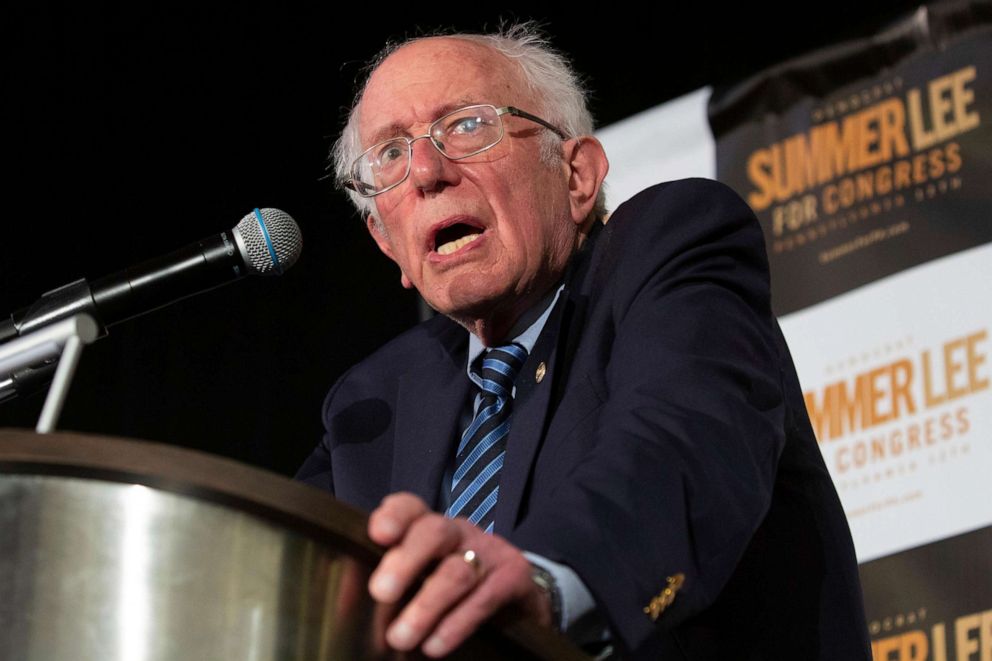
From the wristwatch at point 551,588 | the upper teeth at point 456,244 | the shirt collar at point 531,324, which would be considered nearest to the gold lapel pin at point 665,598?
the wristwatch at point 551,588

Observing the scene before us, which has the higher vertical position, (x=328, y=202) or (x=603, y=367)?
(x=328, y=202)

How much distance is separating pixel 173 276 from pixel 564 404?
19.7 inches

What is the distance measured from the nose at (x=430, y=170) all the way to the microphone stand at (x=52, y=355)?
0.89 meters

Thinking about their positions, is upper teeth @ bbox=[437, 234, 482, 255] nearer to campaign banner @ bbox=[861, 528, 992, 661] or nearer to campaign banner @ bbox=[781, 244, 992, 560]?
campaign banner @ bbox=[781, 244, 992, 560]

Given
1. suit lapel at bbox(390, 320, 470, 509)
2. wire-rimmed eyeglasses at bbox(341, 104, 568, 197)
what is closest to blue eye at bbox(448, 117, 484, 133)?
wire-rimmed eyeglasses at bbox(341, 104, 568, 197)

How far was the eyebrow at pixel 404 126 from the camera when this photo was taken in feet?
7.19

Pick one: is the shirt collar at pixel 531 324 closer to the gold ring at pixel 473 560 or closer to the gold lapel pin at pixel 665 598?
the gold lapel pin at pixel 665 598

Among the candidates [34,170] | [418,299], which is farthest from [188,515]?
[34,170]

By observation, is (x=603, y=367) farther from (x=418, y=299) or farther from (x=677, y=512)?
(x=418, y=299)

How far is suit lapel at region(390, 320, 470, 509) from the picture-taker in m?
1.96

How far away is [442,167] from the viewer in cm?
214

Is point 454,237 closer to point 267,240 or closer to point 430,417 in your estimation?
point 430,417

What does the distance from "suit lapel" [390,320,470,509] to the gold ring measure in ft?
3.21

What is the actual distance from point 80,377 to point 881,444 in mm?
2335
